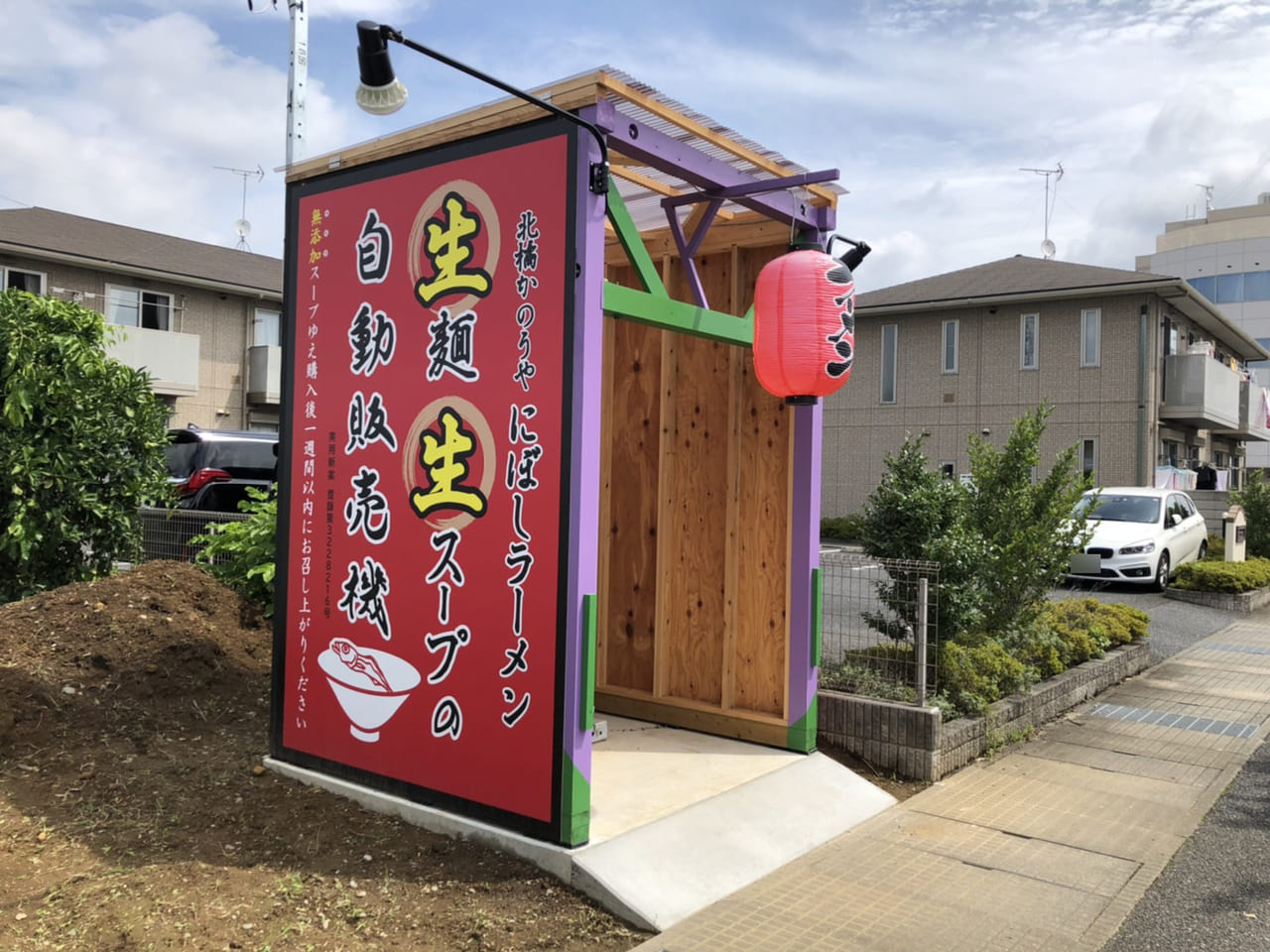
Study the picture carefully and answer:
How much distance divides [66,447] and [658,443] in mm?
5392

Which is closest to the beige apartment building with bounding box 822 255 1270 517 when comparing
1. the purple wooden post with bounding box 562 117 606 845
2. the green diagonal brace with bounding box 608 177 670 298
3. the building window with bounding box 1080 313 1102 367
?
the building window with bounding box 1080 313 1102 367

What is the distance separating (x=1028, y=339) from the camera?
2562 cm

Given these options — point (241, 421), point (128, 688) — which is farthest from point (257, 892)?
point (241, 421)

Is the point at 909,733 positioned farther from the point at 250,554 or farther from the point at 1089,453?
the point at 1089,453

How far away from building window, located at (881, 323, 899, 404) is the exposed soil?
74.6 feet

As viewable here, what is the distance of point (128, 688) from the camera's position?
21.7 ft

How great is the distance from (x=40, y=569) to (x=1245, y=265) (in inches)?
2348

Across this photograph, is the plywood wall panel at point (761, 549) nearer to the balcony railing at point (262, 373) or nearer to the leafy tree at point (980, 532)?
the leafy tree at point (980, 532)

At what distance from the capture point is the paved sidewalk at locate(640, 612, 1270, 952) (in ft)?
13.6

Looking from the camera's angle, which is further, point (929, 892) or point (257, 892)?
point (929, 892)

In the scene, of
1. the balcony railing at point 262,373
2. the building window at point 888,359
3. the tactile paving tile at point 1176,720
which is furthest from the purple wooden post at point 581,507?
the building window at point 888,359

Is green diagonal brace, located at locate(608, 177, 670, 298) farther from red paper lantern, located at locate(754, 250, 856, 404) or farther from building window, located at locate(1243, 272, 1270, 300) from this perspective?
building window, located at locate(1243, 272, 1270, 300)

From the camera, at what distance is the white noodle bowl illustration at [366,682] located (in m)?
5.16

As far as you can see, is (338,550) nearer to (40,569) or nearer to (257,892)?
(257,892)
